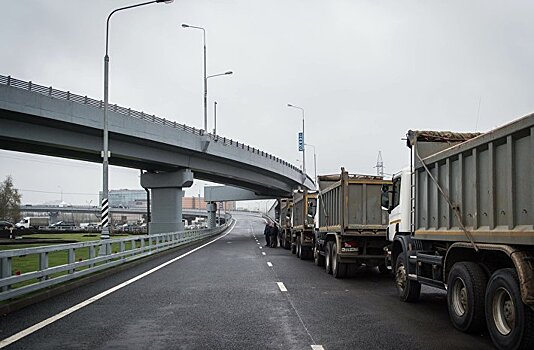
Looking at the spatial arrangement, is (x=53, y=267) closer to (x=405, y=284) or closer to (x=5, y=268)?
(x=5, y=268)

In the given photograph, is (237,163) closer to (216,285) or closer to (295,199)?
(295,199)

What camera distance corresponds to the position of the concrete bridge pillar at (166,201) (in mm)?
45375

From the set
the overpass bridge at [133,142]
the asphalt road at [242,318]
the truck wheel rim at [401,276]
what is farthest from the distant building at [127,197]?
the truck wheel rim at [401,276]

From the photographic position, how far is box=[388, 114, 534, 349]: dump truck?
6.71 meters

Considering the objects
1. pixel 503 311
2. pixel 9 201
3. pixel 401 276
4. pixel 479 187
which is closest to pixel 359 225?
pixel 401 276

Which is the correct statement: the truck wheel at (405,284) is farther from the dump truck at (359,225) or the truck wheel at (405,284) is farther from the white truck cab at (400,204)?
the dump truck at (359,225)

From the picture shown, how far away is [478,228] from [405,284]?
146 inches

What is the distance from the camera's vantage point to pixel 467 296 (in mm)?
8039

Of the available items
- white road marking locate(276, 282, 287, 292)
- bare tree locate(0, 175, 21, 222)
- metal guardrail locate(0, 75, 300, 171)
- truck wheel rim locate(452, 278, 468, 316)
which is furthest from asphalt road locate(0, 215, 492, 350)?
bare tree locate(0, 175, 21, 222)

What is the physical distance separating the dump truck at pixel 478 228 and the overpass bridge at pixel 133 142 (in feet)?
73.0

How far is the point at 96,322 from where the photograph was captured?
359 inches

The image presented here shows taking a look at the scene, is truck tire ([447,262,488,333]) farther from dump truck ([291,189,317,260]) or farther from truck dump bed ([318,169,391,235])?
dump truck ([291,189,317,260])

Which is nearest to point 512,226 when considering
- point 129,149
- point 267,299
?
point 267,299

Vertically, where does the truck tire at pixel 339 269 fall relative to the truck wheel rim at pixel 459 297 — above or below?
below
